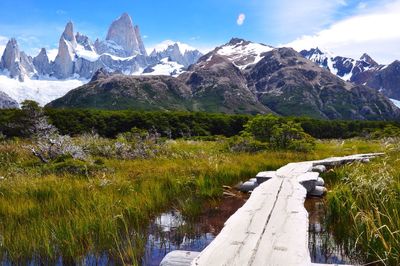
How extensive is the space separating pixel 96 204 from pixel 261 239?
3984 mm

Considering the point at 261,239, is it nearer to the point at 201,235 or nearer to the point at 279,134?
the point at 201,235

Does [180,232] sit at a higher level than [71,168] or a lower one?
lower

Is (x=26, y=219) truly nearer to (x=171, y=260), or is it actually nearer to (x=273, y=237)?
(x=171, y=260)

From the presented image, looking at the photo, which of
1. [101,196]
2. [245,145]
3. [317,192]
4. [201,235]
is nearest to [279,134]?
[245,145]

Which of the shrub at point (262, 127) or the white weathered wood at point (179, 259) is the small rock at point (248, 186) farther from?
the shrub at point (262, 127)

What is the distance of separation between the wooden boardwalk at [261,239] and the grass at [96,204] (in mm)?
884

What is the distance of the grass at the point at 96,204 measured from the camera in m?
5.75

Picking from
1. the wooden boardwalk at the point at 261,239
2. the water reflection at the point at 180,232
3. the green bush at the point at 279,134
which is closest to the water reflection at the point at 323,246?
the wooden boardwalk at the point at 261,239

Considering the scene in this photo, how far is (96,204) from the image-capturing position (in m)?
7.63

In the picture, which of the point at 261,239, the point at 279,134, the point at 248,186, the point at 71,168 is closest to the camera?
the point at 261,239

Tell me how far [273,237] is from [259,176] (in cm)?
578

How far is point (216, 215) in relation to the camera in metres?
8.39

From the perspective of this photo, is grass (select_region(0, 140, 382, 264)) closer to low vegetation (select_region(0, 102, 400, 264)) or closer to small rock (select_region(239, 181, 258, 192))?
low vegetation (select_region(0, 102, 400, 264))

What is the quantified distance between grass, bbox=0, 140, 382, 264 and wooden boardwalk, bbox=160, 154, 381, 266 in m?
0.88
